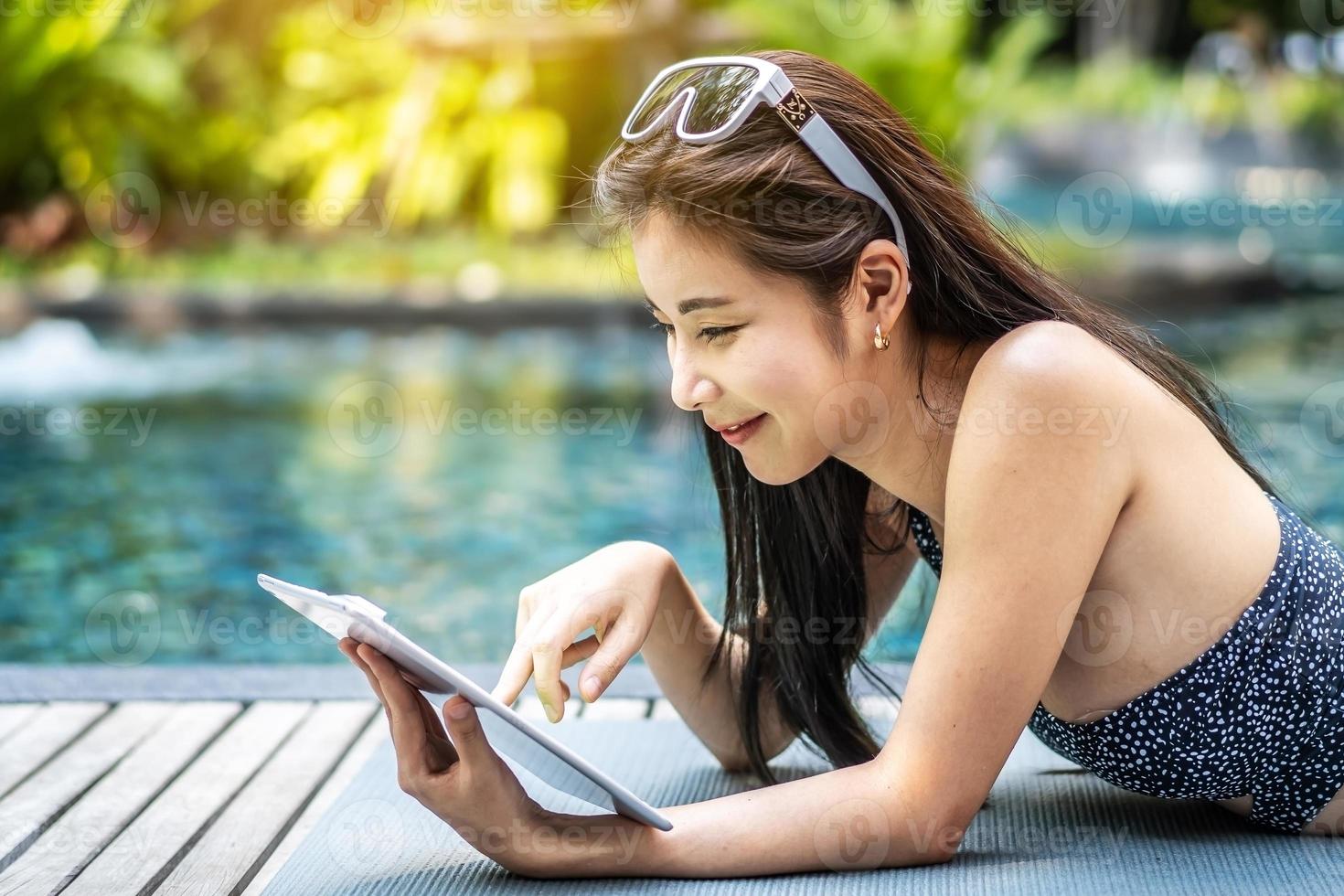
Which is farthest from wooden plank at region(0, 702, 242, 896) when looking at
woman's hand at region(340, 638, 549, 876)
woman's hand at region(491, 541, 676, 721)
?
woman's hand at region(491, 541, 676, 721)

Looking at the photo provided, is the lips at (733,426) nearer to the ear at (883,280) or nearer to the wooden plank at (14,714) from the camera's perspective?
the ear at (883,280)

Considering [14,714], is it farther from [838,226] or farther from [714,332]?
[838,226]

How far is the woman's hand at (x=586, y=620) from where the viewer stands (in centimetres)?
146

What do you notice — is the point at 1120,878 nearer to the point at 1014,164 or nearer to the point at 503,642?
the point at 503,642

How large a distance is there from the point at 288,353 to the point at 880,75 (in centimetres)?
498

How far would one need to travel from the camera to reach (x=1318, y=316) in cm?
1012

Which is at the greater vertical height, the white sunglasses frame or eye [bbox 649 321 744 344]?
the white sunglasses frame

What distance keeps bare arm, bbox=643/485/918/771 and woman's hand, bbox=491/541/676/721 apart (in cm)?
15

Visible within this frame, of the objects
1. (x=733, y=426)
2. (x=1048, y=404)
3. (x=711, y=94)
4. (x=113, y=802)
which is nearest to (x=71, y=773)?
(x=113, y=802)

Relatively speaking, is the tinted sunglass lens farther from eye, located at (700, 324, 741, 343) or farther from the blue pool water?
the blue pool water

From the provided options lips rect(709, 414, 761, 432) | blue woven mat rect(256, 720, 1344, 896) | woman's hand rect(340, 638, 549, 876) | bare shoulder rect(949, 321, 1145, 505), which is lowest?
A: blue woven mat rect(256, 720, 1344, 896)

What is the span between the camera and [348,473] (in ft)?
20.3

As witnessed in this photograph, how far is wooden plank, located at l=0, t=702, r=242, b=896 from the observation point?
5.92 ft

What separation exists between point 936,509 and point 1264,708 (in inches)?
15.4
